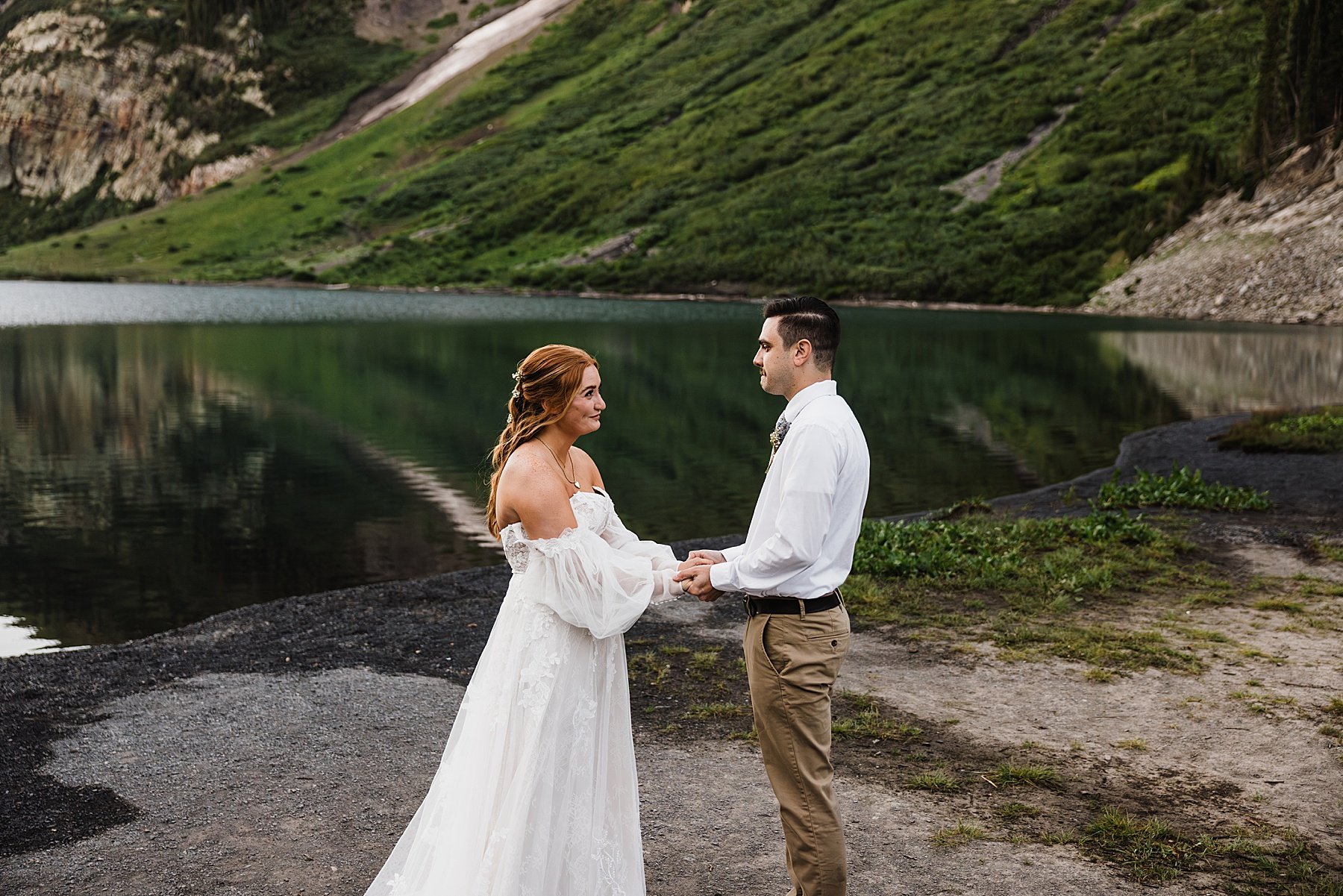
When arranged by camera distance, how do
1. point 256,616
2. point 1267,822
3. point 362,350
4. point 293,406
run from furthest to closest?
point 362,350 → point 293,406 → point 256,616 → point 1267,822

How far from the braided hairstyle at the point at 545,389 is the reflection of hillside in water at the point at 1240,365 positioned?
3218cm

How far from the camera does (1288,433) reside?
24.9 meters

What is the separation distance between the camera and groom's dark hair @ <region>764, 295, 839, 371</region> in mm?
5734

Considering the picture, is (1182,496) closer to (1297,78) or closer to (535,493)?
(535,493)

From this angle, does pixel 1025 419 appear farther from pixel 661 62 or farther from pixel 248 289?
pixel 661 62

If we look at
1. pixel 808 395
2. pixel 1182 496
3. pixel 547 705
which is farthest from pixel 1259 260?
pixel 547 705

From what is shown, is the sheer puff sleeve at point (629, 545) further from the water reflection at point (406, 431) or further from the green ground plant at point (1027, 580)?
the water reflection at point (406, 431)

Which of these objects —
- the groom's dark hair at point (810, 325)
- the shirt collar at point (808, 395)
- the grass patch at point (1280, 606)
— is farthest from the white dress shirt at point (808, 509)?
the grass patch at point (1280, 606)

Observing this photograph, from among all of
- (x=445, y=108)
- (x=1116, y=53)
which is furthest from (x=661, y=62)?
(x=1116, y=53)

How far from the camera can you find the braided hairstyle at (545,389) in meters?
5.89

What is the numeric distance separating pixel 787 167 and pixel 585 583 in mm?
135221

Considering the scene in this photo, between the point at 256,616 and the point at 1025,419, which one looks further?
the point at 1025,419

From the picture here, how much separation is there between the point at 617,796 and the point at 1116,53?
471 ft

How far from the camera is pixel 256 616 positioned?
14.1m
